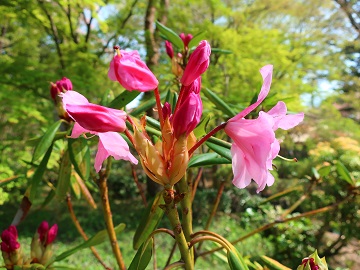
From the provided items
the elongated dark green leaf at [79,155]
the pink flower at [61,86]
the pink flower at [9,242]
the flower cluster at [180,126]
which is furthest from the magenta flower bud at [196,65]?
the pink flower at [9,242]

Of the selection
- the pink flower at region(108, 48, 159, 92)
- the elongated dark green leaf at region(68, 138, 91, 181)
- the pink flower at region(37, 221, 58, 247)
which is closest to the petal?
the pink flower at region(108, 48, 159, 92)

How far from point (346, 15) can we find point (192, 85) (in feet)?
33.6

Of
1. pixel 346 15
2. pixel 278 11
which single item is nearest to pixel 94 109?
pixel 278 11

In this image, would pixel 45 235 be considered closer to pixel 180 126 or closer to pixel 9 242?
pixel 9 242

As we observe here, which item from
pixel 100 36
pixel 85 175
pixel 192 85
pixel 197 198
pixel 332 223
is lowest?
pixel 197 198

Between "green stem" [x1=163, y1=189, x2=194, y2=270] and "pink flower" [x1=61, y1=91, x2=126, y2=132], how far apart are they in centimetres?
10

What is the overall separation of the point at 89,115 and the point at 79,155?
0.36 meters

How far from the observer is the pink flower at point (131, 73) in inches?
14.4

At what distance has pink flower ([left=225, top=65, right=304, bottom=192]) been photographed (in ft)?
1.11

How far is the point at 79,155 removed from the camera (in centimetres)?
68

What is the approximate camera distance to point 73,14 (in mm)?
4648

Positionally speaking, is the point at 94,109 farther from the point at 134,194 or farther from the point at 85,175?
the point at 134,194

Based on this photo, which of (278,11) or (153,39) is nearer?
(153,39)

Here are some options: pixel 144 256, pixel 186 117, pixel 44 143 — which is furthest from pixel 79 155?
pixel 186 117
